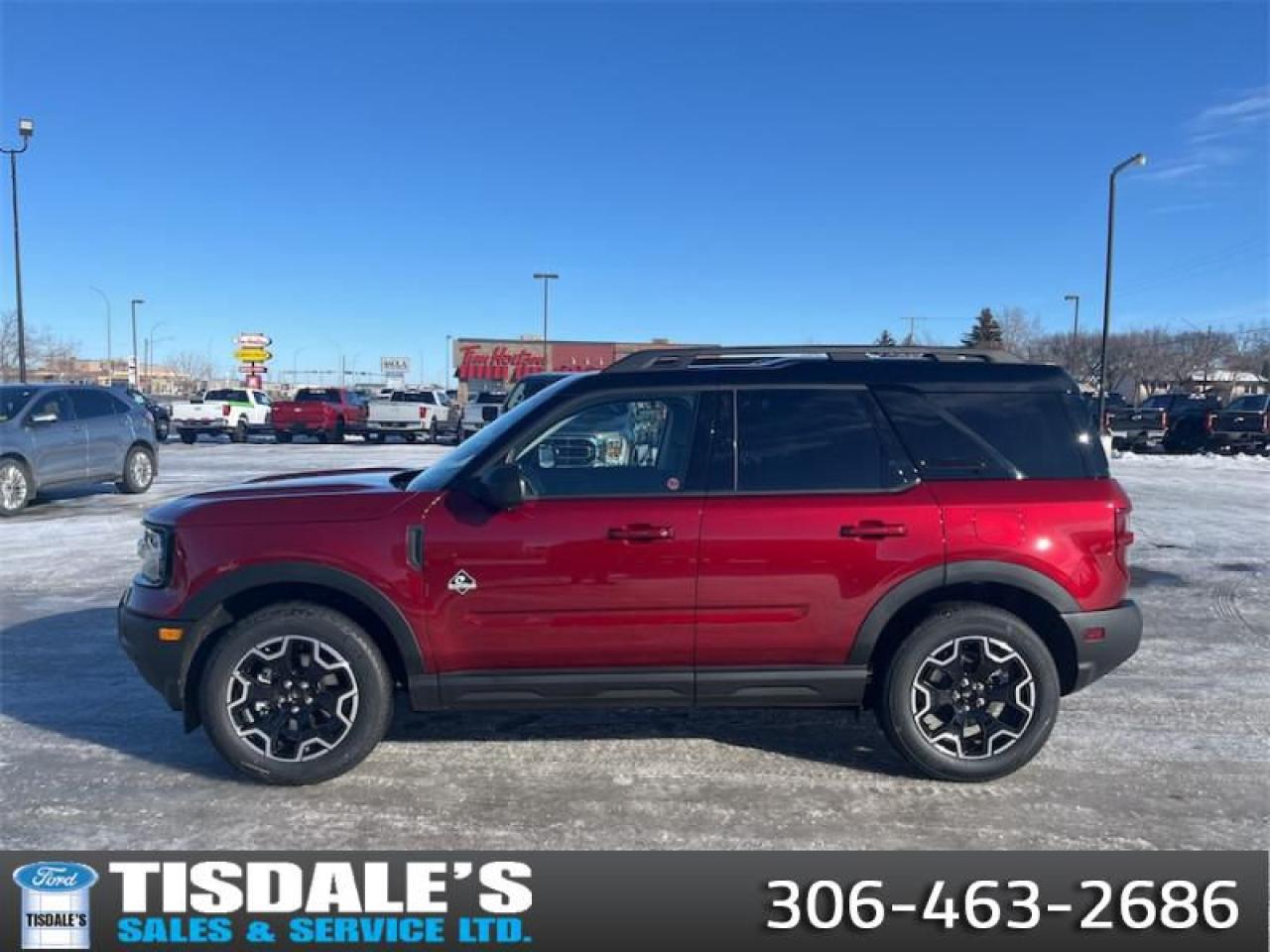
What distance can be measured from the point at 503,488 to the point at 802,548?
4.22 feet

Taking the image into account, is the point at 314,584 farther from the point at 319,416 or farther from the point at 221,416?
the point at 221,416

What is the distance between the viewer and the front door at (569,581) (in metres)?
3.86

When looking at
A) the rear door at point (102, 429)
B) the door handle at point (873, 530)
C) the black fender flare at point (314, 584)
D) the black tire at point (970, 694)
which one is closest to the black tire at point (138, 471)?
the rear door at point (102, 429)

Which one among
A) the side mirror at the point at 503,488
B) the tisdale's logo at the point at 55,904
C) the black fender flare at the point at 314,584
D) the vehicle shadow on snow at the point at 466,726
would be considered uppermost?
the side mirror at the point at 503,488

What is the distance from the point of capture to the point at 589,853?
3.47 meters

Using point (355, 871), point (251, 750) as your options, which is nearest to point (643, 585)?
point (355, 871)

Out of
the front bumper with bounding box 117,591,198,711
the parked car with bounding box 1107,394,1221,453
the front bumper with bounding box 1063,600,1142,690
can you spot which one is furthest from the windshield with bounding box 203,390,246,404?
the front bumper with bounding box 1063,600,1142,690

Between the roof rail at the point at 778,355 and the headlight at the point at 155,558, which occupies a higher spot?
the roof rail at the point at 778,355

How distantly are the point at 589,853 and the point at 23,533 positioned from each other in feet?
31.5

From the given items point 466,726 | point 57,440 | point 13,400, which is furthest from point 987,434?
point 13,400

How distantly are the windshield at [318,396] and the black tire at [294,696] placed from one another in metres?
26.7

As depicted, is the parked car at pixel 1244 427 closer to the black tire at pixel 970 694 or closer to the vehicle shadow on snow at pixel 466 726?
the vehicle shadow on snow at pixel 466 726

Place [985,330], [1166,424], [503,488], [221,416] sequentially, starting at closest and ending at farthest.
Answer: [503,488] < [1166,424] < [221,416] < [985,330]

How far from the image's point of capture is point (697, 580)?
3.89m
